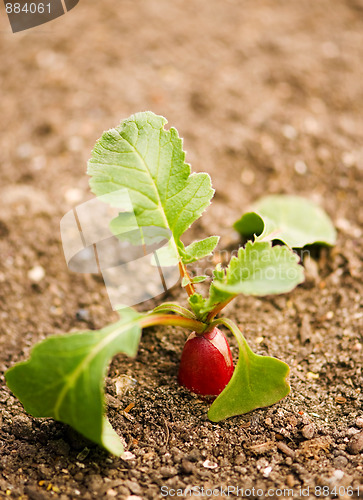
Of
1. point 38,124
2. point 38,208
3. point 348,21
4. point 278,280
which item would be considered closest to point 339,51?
point 348,21

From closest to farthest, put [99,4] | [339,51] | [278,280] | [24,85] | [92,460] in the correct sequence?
[278,280] < [92,460] < [24,85] < [339,51] < [99,4]

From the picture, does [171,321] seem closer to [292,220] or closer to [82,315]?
[82,315]

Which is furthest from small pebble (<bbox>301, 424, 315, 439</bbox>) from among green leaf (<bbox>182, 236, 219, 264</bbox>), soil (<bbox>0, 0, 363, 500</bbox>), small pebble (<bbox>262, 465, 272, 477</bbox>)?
green leaf (<bbox>182, 236, 219, 264</bbox>)

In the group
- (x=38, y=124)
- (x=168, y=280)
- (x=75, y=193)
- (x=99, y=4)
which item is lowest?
(x=168, y=280)

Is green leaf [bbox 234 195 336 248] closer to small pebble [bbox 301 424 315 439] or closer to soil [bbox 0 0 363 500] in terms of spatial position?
soil [bbox 0 0 363 500]

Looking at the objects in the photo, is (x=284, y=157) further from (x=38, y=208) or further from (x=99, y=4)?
(x=99, y=4)

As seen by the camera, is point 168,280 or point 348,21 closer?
point 168,280

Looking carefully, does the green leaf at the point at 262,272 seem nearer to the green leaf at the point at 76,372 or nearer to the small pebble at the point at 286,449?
the green leaf at the point at 76,372
